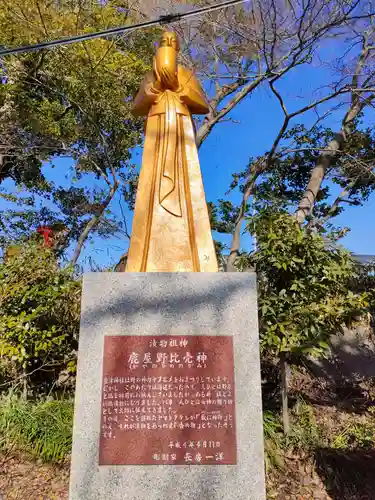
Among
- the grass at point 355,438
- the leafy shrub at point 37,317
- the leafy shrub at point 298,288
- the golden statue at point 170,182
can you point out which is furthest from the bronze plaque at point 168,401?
the grass at point 355,438

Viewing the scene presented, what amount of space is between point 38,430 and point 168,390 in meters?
2.43

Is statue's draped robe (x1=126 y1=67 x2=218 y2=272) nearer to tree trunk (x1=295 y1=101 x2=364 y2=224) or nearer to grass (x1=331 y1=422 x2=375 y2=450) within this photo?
grass (x1=331 y1=422 x2=375 y2=450)

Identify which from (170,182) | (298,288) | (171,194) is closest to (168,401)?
(171,194)

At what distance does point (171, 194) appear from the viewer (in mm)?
3506

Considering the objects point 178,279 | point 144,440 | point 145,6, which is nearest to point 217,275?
point 178,279

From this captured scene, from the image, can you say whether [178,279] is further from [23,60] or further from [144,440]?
[23,60]

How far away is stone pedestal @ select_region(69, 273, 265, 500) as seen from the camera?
8.09ft

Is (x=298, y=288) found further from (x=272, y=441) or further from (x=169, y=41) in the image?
(x=169, y=41)

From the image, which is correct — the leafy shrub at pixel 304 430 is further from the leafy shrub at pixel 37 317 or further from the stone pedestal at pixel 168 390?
the leafy shrub at pixel 37 317

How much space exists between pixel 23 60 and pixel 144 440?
31.5 ft

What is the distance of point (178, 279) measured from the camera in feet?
9.38

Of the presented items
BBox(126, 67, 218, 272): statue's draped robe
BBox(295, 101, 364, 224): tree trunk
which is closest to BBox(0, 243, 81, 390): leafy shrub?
BBox(126, 67, 218, 272): statue's draped robe

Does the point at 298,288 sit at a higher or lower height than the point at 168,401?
higher

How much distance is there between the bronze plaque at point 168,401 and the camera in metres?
2.50
